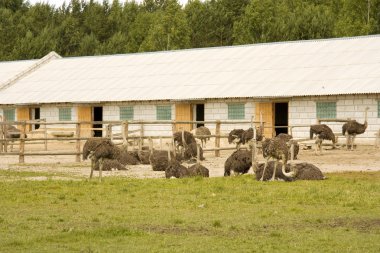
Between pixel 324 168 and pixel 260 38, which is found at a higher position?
pixel 260 38

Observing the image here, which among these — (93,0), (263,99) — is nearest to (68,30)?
(93,0)

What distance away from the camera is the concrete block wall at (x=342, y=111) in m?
42.2

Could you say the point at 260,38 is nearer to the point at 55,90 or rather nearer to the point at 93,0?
the point at 55,90

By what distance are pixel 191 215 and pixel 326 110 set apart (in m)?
26.7

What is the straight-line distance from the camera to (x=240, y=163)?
87.8 ft

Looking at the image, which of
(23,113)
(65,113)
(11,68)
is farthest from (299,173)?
(11,68)

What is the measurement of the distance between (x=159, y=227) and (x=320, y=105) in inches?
1122

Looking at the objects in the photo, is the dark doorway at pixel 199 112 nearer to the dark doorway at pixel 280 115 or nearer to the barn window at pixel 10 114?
the dark doorway at pixel 280 115

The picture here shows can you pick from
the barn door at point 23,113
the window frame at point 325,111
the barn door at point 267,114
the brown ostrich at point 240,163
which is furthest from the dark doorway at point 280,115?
the brown ostrich at point 240,163

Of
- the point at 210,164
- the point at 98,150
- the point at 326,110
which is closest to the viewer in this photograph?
the point at 98,150

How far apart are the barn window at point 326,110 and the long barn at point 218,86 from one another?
0.05 m

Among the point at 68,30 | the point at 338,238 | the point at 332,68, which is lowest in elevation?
the point at 338,238

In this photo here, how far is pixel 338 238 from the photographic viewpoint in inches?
587

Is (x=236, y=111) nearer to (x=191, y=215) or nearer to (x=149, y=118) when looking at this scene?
(x=149, y=118)
